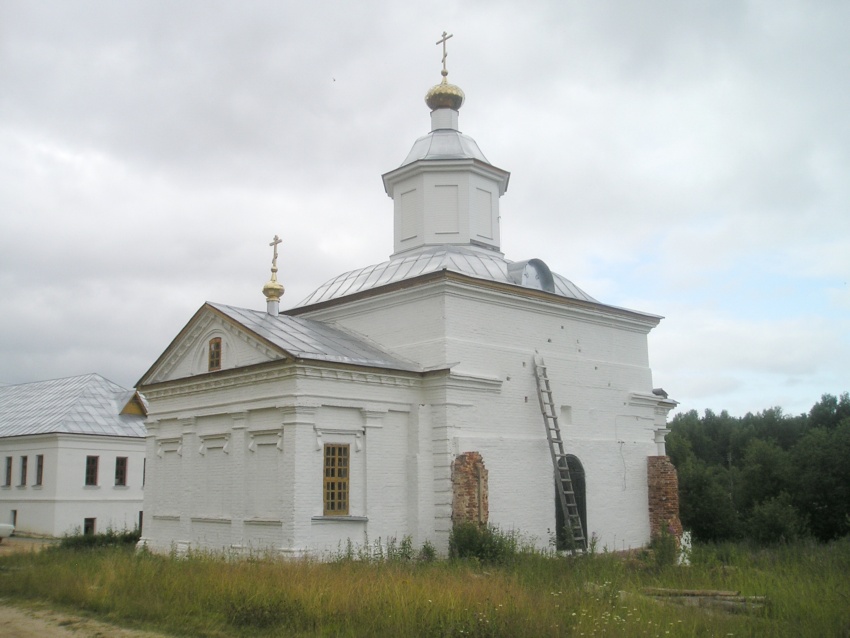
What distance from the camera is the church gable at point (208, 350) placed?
16844mm

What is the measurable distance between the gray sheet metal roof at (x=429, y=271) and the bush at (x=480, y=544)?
214 inches

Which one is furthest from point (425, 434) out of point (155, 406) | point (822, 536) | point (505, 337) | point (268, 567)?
point (822, 536)

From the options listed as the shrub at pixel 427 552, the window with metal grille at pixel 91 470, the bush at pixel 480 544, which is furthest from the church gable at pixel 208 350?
the window with metal grille at pixel 91 470

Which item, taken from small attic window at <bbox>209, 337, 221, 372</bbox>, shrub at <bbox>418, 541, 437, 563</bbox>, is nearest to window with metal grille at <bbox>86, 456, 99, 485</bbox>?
small attic window at <bbox>209, 337, 221, 372</bbox>

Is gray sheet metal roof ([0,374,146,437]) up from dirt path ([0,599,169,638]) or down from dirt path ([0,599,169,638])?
up

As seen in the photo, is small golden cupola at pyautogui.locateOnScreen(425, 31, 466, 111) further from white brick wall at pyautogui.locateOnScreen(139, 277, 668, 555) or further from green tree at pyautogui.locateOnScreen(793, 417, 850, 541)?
green tree at pyautogui.locateOnScreen(793, 417, 850, 541)

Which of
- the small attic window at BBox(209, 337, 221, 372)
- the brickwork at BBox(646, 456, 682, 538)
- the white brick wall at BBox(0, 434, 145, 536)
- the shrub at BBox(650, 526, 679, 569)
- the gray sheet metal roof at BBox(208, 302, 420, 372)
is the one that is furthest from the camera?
the white brick wall at BBox(0, 434, 145, 536)

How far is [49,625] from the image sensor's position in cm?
1055

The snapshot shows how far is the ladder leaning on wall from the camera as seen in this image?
1773cm

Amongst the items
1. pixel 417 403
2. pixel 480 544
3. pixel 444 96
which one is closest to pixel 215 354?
pixel 417 403

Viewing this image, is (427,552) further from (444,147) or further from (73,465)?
(73,465)

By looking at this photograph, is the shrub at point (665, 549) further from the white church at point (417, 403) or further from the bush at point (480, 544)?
the bush at point (480, 544)

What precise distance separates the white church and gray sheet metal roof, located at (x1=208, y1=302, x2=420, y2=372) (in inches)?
3.2

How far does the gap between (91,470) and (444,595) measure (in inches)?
929
